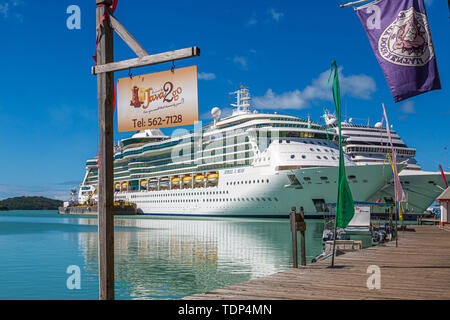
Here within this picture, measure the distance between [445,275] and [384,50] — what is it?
12.6 feet

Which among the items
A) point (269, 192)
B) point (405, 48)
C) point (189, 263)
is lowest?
point (189, 263)

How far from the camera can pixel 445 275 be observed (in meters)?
7.20

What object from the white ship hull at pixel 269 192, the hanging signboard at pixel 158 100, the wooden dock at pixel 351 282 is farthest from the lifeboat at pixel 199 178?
the hanging signboard at pixel 158 100

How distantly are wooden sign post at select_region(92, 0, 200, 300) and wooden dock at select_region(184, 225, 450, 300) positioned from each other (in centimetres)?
117

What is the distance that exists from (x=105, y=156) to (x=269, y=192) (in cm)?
3591

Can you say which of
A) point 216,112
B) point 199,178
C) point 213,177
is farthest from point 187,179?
point 216,112

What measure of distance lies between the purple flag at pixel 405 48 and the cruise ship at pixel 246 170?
28.8 metres

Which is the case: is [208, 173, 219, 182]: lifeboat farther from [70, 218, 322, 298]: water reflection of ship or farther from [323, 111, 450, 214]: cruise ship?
[70, 218, 322, 298]: water reflection of ship

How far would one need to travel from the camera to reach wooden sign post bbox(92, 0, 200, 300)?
4.90 meters

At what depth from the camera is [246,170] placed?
4331 centimetres

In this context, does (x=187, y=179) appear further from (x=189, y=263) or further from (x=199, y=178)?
(x=189, y=263)

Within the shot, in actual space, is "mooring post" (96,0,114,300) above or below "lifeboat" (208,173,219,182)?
below

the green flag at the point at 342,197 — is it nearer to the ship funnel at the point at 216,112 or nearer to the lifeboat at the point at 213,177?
the lifeboat at the point at 213,177

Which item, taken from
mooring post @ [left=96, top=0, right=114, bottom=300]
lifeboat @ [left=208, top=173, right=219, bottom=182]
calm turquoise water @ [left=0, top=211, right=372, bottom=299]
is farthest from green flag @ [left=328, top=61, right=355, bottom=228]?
lifeboat @ [left=208, top=173, right=219, bottom=182]
